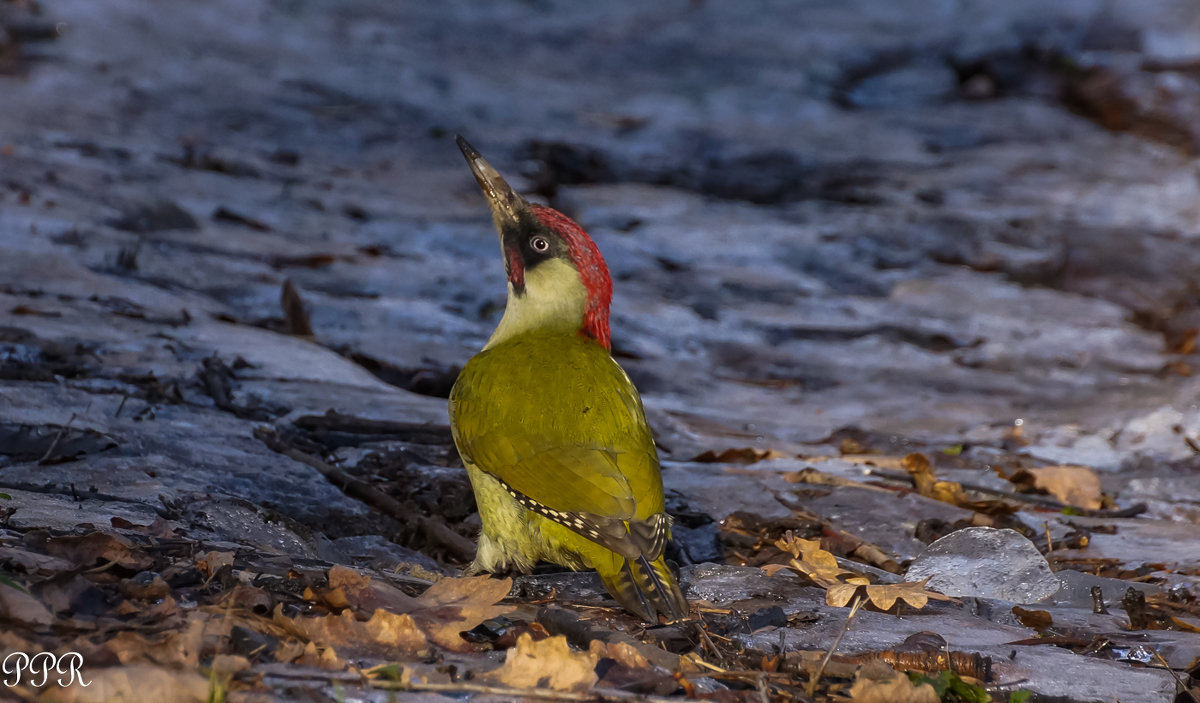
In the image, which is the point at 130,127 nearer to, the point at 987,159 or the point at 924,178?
the point at 924,178

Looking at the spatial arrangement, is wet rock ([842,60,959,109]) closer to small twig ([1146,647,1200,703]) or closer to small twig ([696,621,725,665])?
small twig ([1146,647,1200,703])

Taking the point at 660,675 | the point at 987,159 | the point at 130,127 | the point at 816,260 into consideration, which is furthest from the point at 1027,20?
the point at 660,675

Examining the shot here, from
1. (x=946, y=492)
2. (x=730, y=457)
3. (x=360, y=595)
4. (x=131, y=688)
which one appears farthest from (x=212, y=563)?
(x=946, y=492)

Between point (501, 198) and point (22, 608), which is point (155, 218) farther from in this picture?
point (22, 608)

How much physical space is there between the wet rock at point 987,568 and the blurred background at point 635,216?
5.10ft

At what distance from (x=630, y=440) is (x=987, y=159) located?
322 inches

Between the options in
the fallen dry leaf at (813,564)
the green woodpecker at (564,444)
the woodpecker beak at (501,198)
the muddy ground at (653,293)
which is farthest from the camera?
the woodpecker beak at (501,198)

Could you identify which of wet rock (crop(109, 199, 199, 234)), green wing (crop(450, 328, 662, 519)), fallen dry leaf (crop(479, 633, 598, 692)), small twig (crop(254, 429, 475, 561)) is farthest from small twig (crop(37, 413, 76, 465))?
wet rock (crop(109, 199, 199, 234))

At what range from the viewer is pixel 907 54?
12.2m

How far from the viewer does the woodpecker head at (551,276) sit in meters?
3.89

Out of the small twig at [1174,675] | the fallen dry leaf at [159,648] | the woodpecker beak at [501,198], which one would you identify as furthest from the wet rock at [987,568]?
the fallen dry leaf at [159,648]

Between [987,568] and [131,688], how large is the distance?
2.34 meters

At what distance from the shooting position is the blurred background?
4.77 m

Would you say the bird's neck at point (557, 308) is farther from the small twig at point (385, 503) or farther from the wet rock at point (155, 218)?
the wet rock at point (155, 218)
